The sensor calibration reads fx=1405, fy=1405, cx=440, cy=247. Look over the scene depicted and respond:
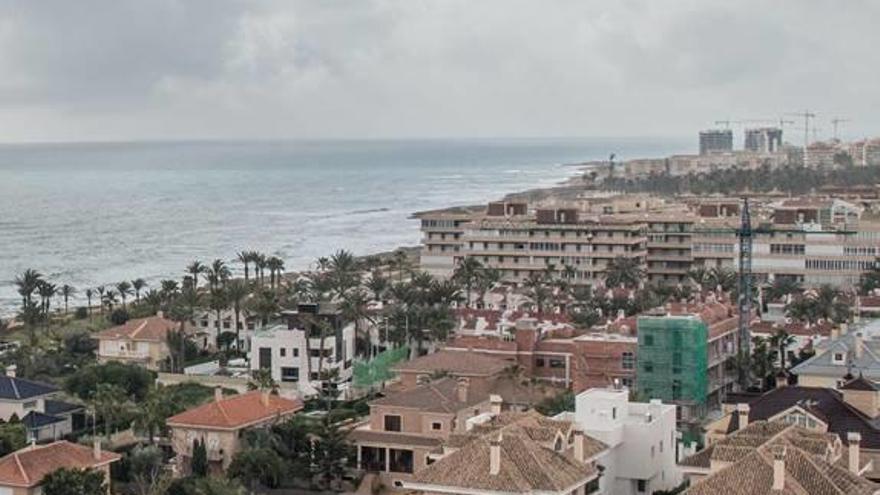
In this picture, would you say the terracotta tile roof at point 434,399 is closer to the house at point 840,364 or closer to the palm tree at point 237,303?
the house at point 840,364

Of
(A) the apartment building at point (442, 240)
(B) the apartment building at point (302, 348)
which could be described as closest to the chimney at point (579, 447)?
(B) the apartment building at point (302, 348)

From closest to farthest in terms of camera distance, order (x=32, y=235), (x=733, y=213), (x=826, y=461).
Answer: (x=826, y=461) → (x=733, y=213) → (x=32, y=235)

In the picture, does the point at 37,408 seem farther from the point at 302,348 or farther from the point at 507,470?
the point at 507,470

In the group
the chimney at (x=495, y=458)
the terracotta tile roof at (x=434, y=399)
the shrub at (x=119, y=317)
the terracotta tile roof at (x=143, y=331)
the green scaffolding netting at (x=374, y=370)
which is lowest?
the shrub at (x=119, y=317)

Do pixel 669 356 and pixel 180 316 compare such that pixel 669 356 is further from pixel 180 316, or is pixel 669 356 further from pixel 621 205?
pixel 621 205

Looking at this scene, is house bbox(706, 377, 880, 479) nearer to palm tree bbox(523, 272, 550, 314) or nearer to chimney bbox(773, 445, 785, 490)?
chimney bbox(773, 445, 785, 490)

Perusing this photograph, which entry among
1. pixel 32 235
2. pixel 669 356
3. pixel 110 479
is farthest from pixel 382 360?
pixel 32 235

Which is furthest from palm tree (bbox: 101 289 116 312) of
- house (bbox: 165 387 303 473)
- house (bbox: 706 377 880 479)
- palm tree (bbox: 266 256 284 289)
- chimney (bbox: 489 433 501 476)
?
chimney (bbox: 489 433 501 476)
